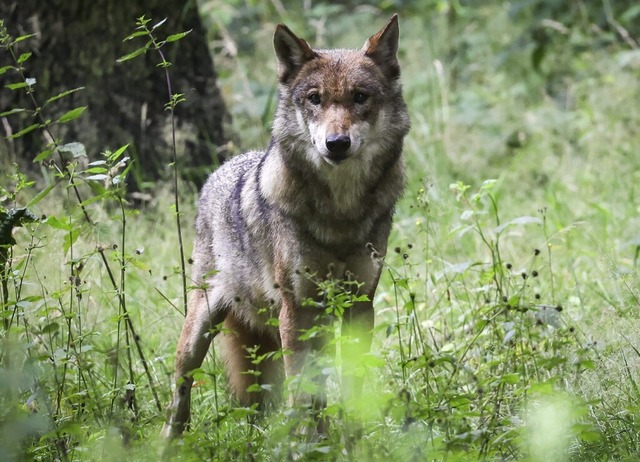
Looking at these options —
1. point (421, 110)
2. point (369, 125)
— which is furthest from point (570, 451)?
point (421, 110)

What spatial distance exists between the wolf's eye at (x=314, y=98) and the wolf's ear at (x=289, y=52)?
24 cm

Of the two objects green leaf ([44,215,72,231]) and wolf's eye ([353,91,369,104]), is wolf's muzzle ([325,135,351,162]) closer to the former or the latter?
wolf's eye ([353,91,369,104])

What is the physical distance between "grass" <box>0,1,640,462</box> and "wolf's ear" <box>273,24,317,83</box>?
2.94 feet

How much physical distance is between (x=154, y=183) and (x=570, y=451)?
14.7 feet

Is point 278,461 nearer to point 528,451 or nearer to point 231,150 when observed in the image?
point 528,451

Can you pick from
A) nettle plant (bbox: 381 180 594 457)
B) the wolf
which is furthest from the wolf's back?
nettle plant (bbox: 381 180 594 457)

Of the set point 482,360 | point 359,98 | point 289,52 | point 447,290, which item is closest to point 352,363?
point 482,360

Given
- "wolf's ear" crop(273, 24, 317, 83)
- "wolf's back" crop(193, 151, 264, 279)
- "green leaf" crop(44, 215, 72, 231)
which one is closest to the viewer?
"green leaf" crop(44, 215, 72, 231)

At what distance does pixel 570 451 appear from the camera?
3.52 m

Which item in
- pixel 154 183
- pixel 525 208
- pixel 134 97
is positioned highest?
pixel 134 97

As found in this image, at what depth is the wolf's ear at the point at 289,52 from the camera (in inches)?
174

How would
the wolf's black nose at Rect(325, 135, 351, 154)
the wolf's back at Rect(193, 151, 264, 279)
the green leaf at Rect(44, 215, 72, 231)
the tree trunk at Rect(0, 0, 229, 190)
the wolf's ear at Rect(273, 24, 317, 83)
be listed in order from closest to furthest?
the green leaf at Rect(44, 215, 72, 231) < the wolf's black nose at Rect(325, 135, 351, 154) < the wolf's ear at Rect(273, 24, 317, 83) < the wolf's back at Rect(193, 151, 264, 279) < the tree trunk at Rect(0, 0, 229, 190)

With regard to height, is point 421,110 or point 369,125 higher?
point 369,125

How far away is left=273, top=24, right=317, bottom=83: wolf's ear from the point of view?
442cm
